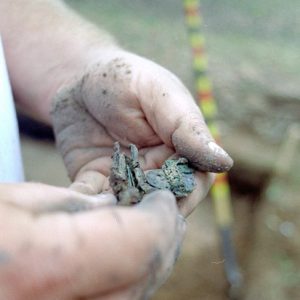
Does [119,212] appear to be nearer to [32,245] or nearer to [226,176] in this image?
[32,245]

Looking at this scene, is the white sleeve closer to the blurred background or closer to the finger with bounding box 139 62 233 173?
the finger with bounding box 139 62 233 173

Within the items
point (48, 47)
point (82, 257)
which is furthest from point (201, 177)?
point (48, 47)

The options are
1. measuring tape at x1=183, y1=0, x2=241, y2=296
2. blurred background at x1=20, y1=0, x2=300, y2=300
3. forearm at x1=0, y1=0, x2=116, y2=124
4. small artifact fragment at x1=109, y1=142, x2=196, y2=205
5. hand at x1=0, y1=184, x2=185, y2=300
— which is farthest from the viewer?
measuring tape at x1=183, y1=0, x2=241, y2=296

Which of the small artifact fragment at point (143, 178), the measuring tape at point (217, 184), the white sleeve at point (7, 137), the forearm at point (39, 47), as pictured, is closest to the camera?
the small artifact fragment at point (143, 178)

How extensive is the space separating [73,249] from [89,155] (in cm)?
60

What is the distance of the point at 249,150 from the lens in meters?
2.08

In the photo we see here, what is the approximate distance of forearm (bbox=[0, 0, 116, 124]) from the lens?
4.25ft

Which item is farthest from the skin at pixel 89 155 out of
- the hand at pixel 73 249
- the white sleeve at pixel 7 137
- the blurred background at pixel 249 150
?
the blurred background at pixel 249 150

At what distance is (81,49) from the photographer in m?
1.29

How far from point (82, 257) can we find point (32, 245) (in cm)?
5

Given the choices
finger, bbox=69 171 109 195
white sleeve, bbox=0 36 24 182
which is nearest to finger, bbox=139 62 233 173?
finger, bbox=69 171 109 195

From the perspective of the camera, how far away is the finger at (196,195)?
928 millimetres

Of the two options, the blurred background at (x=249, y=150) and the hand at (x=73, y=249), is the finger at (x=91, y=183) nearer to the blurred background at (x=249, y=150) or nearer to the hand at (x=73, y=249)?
the hand at (x=73, y=249)

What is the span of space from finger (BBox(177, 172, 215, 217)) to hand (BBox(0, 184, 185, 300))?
1.12 ft
